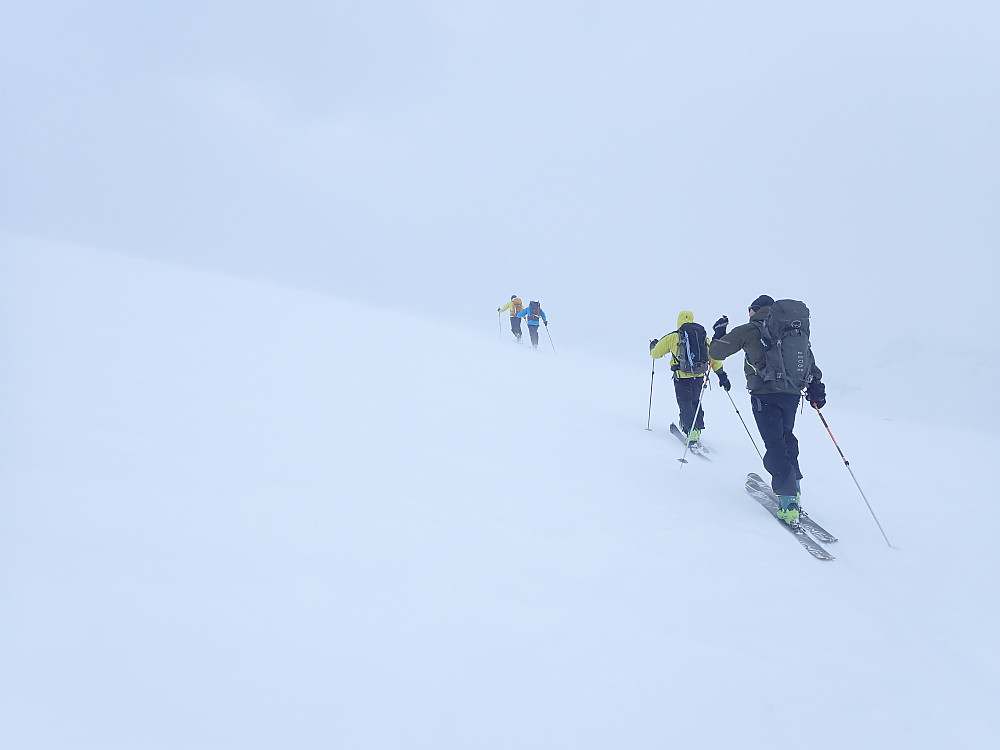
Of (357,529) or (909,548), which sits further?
(909,548)

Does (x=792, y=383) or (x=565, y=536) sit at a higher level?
(x=792, y=383)

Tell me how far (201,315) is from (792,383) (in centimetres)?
1000

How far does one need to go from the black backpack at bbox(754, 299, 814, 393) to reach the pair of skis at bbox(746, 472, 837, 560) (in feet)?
4.68

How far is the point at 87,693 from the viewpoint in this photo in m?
1.98

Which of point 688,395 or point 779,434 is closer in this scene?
point 779,434

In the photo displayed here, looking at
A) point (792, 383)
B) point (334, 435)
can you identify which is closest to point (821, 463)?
point (792, 383)

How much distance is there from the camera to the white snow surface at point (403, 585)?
2232mm

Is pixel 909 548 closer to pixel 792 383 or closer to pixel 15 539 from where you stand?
pixel 792 383

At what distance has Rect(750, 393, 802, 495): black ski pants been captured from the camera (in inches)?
241

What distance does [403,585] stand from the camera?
3.11 meters

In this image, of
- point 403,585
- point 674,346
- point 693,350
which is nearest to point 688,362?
point 693,350

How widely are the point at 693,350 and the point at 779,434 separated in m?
2.67

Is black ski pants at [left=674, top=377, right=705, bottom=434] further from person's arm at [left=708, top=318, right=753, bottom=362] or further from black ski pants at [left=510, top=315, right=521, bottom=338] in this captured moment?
black ski pants at [left=510, top=315, right=521, bottom=338]

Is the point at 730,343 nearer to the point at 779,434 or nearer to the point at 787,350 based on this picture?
the point at 787,350
